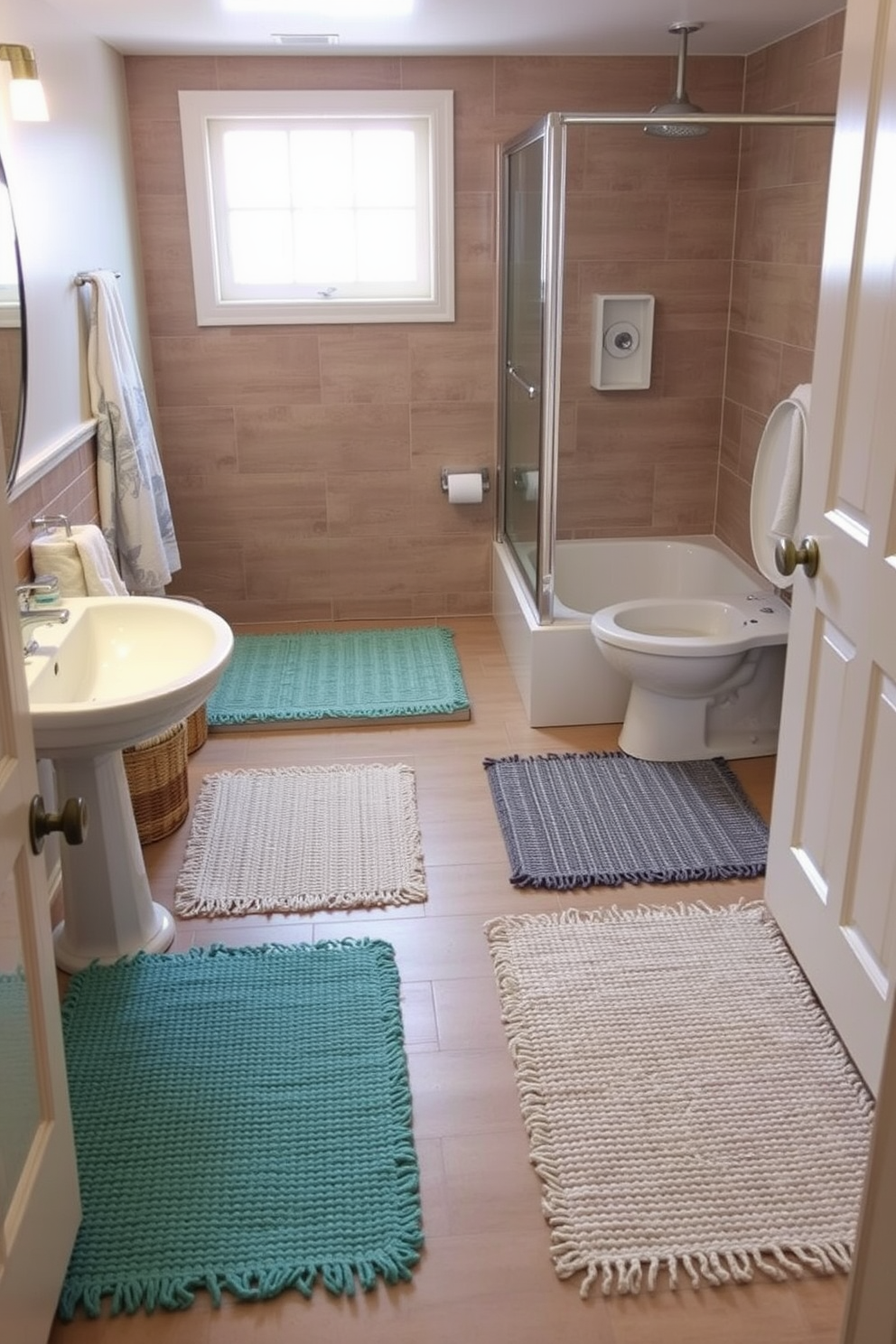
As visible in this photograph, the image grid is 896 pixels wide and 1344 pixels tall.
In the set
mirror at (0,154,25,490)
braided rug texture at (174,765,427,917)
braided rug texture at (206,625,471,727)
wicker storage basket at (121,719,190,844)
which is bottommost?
braided rug texture at (174,765,427,917)

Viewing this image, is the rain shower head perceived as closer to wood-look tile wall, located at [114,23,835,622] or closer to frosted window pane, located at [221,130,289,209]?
wood-look tile wall, located at [114,23,835,622]

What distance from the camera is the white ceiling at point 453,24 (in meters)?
3.06

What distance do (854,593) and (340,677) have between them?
2240mm

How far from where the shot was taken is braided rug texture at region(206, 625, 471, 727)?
3680 millimetres

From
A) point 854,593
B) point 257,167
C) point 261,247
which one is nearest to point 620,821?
point 854,593

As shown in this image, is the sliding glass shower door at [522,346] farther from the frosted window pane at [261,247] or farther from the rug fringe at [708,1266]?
the rug fringe at [708,1266]

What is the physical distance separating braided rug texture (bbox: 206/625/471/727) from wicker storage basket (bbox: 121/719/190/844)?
0.56 m

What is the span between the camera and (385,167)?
13.4ft

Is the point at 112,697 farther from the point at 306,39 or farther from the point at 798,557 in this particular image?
the point at 306,39

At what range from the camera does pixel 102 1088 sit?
6.88ft

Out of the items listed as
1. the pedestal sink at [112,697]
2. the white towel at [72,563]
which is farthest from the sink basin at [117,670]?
the white towel at [72,563]

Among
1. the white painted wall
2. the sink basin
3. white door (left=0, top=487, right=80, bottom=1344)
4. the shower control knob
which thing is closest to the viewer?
white door (left=0, top=487, right=80, bottom=1344)

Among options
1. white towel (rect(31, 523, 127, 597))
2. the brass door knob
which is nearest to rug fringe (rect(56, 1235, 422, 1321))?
the brass door knob

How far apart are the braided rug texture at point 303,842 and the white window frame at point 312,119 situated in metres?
1.76
